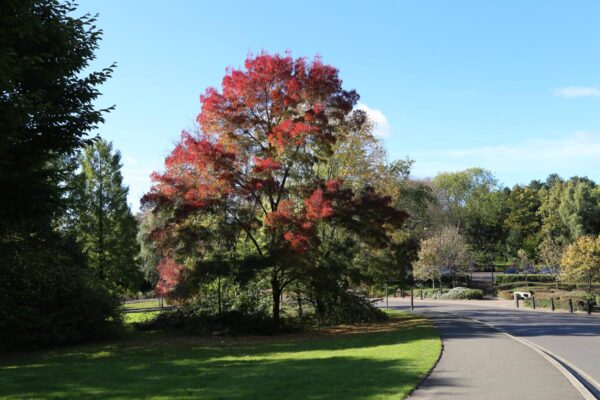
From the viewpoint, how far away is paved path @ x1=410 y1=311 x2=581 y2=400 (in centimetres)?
794

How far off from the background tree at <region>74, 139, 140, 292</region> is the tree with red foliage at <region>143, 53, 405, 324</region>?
15.1 meters

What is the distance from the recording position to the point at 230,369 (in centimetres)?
1080

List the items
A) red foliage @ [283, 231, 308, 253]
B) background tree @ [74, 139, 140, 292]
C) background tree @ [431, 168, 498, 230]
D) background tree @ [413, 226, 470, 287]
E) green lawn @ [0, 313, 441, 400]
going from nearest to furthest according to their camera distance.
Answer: green lawn @ [0, 313, 441, 400] < red foliage @ [283, 231, 308, 253] < background tree @ [74, 139, 140, 292] < background tree @ [413, 226, 470, 287] < background tree @ [431, 168, 498, 230]

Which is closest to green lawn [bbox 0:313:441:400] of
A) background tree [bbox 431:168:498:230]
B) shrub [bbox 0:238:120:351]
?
shrub [bbox 0:238:120:351]

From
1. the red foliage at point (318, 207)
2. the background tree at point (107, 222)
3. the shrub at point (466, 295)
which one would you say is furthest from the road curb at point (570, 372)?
the shrub at point (466, 295)

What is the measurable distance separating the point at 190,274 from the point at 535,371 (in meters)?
12.9

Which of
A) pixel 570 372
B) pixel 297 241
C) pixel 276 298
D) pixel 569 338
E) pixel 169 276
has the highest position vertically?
pixel 297 241

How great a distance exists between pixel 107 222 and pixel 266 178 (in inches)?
747

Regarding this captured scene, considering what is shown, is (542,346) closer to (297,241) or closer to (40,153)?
(297,241)

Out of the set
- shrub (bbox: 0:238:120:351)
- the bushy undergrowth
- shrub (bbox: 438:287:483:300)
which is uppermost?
shrub (bbox: 0:238:120:351)

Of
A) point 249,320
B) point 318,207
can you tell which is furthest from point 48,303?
point 318,207

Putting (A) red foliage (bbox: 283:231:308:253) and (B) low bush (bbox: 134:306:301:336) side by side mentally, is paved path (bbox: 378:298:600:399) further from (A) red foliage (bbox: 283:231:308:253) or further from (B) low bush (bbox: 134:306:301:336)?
(B) low bush (bbox: 134:306:301:336)

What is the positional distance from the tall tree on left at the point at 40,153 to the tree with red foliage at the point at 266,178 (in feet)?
13.4

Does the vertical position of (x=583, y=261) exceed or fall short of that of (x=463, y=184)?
it falls short
